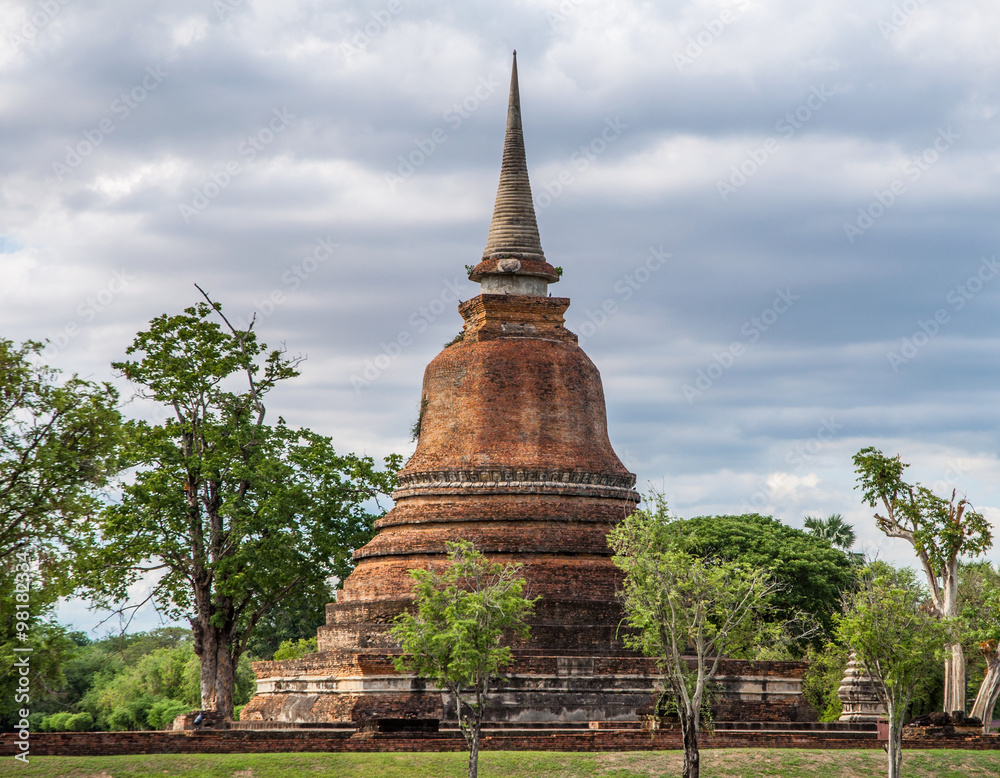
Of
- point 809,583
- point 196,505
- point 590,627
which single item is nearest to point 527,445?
point 590,627

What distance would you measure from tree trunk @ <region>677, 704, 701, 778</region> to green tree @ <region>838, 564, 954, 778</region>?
3.66 meters

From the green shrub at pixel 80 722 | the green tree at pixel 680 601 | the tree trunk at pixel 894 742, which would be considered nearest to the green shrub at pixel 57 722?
the green shrub at pixel 80 722

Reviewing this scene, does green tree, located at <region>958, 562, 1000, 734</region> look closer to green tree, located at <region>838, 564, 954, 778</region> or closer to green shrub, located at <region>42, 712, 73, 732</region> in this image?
green tree, located at <region>838, 564, 954, 778</region>

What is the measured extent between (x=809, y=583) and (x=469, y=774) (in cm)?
3085

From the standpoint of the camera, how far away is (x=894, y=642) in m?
26.1

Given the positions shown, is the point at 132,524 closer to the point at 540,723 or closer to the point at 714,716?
the point at 540,723

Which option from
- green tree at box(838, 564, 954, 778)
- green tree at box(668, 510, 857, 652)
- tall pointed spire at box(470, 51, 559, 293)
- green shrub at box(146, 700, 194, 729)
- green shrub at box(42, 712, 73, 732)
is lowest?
green shrub at box(42, 712, 73, 732)

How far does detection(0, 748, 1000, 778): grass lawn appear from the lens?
2489 centimetres

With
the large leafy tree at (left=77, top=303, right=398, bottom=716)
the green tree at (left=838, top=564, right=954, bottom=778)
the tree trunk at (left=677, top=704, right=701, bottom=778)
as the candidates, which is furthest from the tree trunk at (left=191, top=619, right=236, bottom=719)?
the green tree at (left=838, top=564, right=954, bottom=778)

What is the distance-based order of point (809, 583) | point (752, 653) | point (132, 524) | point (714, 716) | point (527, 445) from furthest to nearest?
point (809, 583), point (752, 653), point (132, 524), point (527, 445), point (714, 716)

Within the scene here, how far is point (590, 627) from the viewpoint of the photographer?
3198cm

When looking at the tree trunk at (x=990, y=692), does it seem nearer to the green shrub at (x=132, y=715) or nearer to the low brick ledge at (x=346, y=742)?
the low brick ledge at (x=346, y=742)

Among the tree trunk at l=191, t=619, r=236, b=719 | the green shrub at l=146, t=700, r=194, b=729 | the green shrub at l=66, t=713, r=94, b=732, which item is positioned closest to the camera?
the tree trunk at l=191, t=619, r=236, b=719

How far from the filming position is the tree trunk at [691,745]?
2527cm
